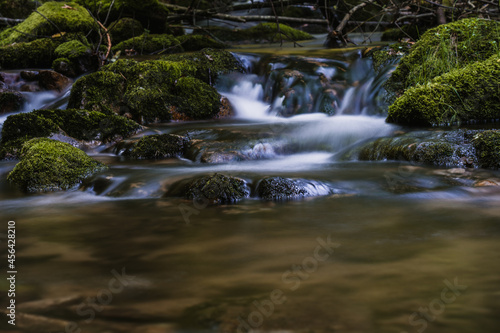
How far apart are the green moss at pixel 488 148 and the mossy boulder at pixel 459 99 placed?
124 centimetres

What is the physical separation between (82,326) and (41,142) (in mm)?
3647

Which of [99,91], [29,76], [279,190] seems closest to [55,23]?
[29,76]

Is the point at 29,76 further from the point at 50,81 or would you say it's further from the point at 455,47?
the point at 455,47

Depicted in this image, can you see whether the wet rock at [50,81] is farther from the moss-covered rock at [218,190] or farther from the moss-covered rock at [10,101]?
the moss-covered rock at [218,190]

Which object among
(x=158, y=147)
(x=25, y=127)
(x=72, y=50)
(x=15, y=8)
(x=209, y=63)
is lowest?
(x=158, y=147)

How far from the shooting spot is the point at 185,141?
21.2ft

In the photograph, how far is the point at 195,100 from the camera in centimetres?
842

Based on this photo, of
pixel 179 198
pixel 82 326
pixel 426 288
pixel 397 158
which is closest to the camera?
pixel 82 326

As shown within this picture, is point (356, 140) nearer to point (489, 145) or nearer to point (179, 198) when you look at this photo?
point (489, 145)

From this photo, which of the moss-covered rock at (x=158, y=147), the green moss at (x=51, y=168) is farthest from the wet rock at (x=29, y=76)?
the green moss at (x=51, y=168)

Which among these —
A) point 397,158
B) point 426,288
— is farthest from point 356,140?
point 426,288

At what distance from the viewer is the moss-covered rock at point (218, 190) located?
400 cm
